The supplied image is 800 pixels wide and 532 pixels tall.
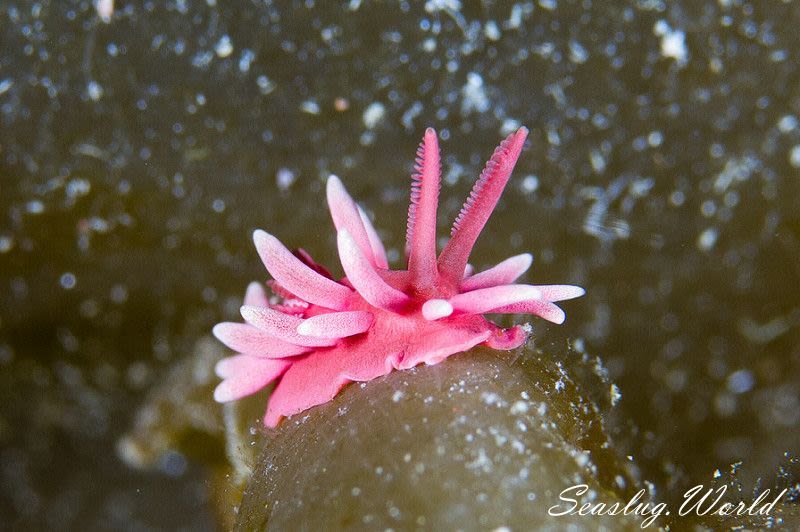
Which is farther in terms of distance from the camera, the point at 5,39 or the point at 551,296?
the point at 5,39

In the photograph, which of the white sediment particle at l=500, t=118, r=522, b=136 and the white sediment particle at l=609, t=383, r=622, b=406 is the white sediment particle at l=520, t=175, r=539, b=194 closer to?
the white sediment particle at l=500, t=118, r=522, b=136

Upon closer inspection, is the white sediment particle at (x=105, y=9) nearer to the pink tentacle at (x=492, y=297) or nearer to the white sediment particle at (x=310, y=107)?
the white sediment particle at (x=310, y=107)

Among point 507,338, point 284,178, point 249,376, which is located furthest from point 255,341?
point 284,178

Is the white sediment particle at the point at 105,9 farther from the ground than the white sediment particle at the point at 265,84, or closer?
farther from the ground

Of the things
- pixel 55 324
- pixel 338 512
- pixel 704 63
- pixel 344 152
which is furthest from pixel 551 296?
pixel 55 324

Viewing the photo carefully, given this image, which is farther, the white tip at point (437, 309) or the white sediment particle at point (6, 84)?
the white sediment particle at point (6, 84)

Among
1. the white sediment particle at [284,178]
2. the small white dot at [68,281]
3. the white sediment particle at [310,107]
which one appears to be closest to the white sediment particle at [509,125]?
the white sediment particle at [310,107]

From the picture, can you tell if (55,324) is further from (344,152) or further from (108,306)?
(344,152)
